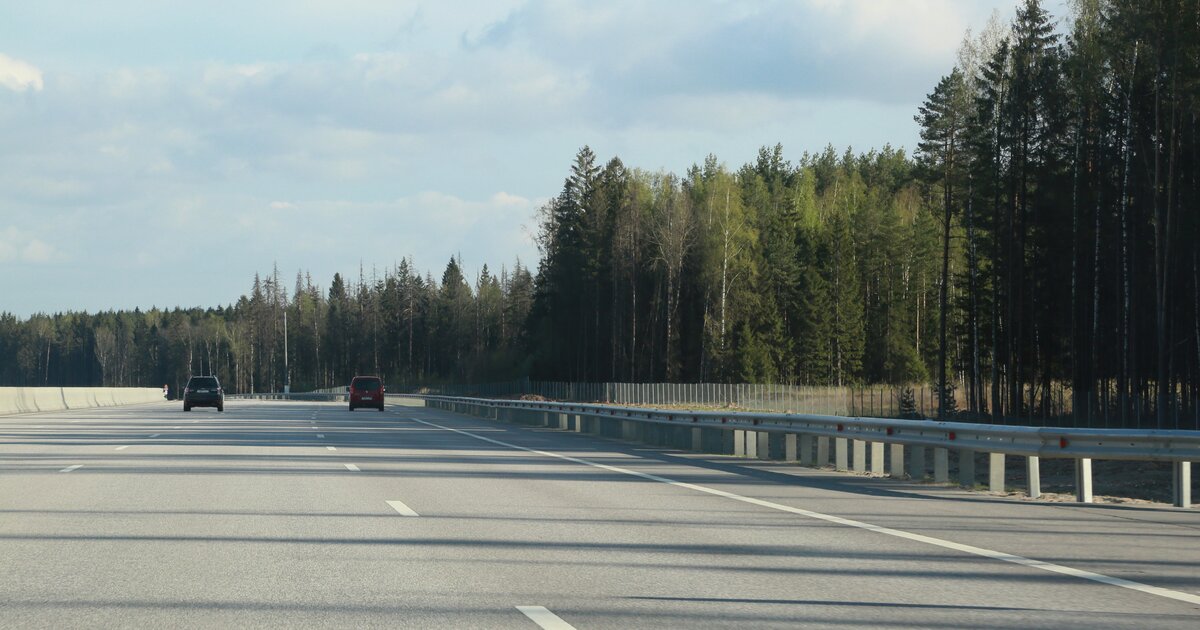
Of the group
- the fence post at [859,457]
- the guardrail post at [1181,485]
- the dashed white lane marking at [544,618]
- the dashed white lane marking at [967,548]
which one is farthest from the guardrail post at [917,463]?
the dashed white lane marking at [544,618]

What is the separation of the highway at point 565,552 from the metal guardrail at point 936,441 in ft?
1.80

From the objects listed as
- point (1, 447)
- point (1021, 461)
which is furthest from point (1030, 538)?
point (1021, 461)

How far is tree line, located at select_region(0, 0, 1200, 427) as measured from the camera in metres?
53.6

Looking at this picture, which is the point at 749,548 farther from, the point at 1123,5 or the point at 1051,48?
the point at 1051,48

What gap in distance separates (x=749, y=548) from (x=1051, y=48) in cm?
5700

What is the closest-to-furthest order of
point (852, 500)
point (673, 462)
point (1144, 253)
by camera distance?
point (852, 500)
point (673, 462)
point (1144, 253)

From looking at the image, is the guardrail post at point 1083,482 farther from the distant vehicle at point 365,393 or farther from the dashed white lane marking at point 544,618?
the distant vehicle at point 365,393

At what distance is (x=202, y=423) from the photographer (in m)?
43.5

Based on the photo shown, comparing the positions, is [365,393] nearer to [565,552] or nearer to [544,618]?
[565,552]

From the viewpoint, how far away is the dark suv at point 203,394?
61.1 meters

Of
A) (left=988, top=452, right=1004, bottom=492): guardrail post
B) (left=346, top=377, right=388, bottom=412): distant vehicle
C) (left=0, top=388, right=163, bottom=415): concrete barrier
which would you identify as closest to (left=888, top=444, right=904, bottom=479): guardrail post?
(left=988, top=452, right=1004, bottom=492): guardrail post

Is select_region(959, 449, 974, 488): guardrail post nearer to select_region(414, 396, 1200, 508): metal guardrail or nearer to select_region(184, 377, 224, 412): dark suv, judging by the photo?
select_region(414, 396, 1200, 508): metal guardrail

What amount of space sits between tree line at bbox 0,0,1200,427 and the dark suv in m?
32.1

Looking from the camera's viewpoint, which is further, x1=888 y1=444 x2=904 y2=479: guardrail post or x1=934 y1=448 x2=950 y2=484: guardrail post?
x1=888 y1=444 x2=904 y2=479: guardrail post
